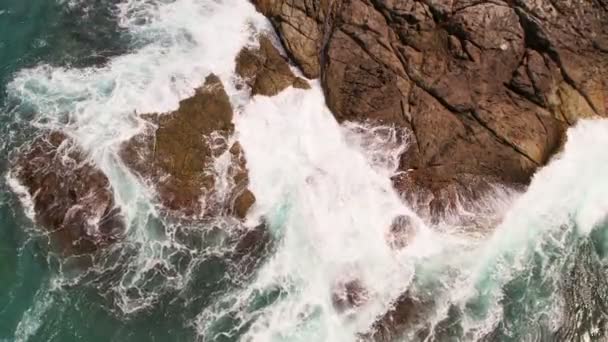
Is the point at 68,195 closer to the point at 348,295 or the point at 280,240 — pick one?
the point at 280,240

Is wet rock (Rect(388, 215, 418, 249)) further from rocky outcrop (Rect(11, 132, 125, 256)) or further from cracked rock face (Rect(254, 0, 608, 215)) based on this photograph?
rocky outcrop (Rect(11, 132, 125, 256))

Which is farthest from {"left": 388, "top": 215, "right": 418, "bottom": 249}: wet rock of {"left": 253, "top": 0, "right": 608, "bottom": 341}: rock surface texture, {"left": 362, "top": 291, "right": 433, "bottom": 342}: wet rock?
{"left": 362, "top": 291, "right": 433, "bottom": 342}: wet rock

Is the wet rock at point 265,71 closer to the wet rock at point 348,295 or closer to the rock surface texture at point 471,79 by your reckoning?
the rock surface texture at point 471,79

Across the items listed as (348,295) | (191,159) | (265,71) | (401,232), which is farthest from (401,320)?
(265,71)

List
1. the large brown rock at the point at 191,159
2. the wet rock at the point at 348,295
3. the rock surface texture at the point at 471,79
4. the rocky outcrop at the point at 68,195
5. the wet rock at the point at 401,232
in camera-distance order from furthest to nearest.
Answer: the rock surface texture at the point at 471,79, the large brown rock at the point at 191,159, the wet rock at the point at 401,232, the rocky outcrop at the point at 68,195, the wet rock at the point at 348,295

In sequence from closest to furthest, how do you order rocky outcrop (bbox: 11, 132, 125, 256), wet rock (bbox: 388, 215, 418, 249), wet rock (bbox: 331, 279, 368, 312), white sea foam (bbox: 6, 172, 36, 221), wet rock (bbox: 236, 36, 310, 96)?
wet rock (bbox: 331, 279, 368, 312) → rocky outcrop (bbox: 11, 132, 125, 256) → white sea foam (bbox: 6, 172, 36, 221) → wet rock (bbox: 388, 215, 418, 249) → wet rock (bbox: 236, 36, 310, 96)

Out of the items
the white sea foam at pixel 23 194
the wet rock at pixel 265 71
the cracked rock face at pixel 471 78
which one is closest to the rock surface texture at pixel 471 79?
the cracked rock face at pixel 471 78

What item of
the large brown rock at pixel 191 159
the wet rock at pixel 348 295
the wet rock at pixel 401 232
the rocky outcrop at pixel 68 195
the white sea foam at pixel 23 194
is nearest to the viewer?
the wet rock at pixel 348 295
